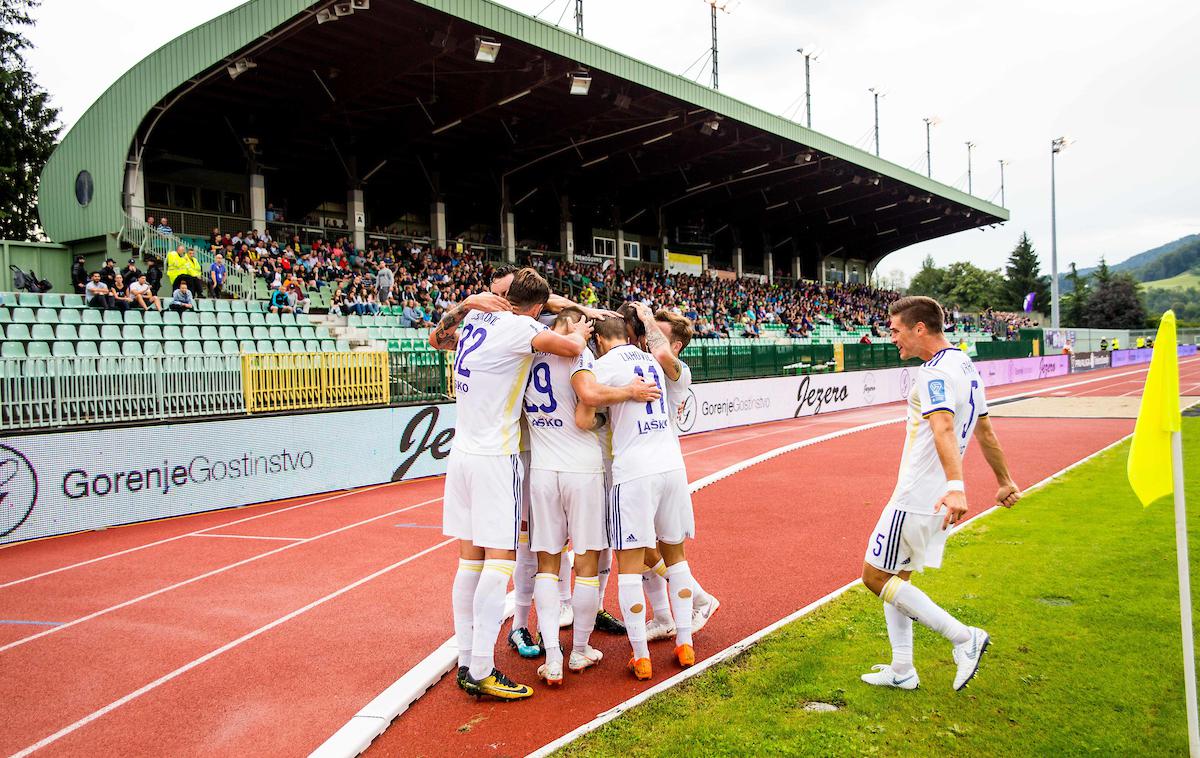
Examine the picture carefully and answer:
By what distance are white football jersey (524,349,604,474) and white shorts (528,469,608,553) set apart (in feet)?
0.20

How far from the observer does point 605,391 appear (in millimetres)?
4418

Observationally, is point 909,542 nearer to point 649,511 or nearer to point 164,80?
point 649,511

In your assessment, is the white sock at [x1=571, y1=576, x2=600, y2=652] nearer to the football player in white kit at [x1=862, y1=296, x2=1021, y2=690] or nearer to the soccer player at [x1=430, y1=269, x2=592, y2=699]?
the soccer player at [x1=430, y1=269, x2=592, y2=699]

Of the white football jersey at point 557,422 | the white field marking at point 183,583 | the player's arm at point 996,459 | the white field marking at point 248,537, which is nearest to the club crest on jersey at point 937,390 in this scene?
the player's arm at point 996,459

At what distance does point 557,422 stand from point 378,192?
31.1 m

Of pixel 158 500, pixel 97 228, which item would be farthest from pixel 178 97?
pixel 158 500

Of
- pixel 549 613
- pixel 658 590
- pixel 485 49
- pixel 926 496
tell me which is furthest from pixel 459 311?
pixel 485 49

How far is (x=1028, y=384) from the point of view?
36531mm

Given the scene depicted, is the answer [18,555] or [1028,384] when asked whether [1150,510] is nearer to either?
[18,555]

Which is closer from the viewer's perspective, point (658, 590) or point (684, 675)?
point (684, 675)

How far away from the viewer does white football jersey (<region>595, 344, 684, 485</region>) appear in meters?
4.59

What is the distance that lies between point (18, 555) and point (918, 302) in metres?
9.41

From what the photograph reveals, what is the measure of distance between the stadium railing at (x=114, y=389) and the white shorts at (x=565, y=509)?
7.63 meters

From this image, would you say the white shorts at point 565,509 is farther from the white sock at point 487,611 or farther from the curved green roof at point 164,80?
the curved green roof at point 164,80
